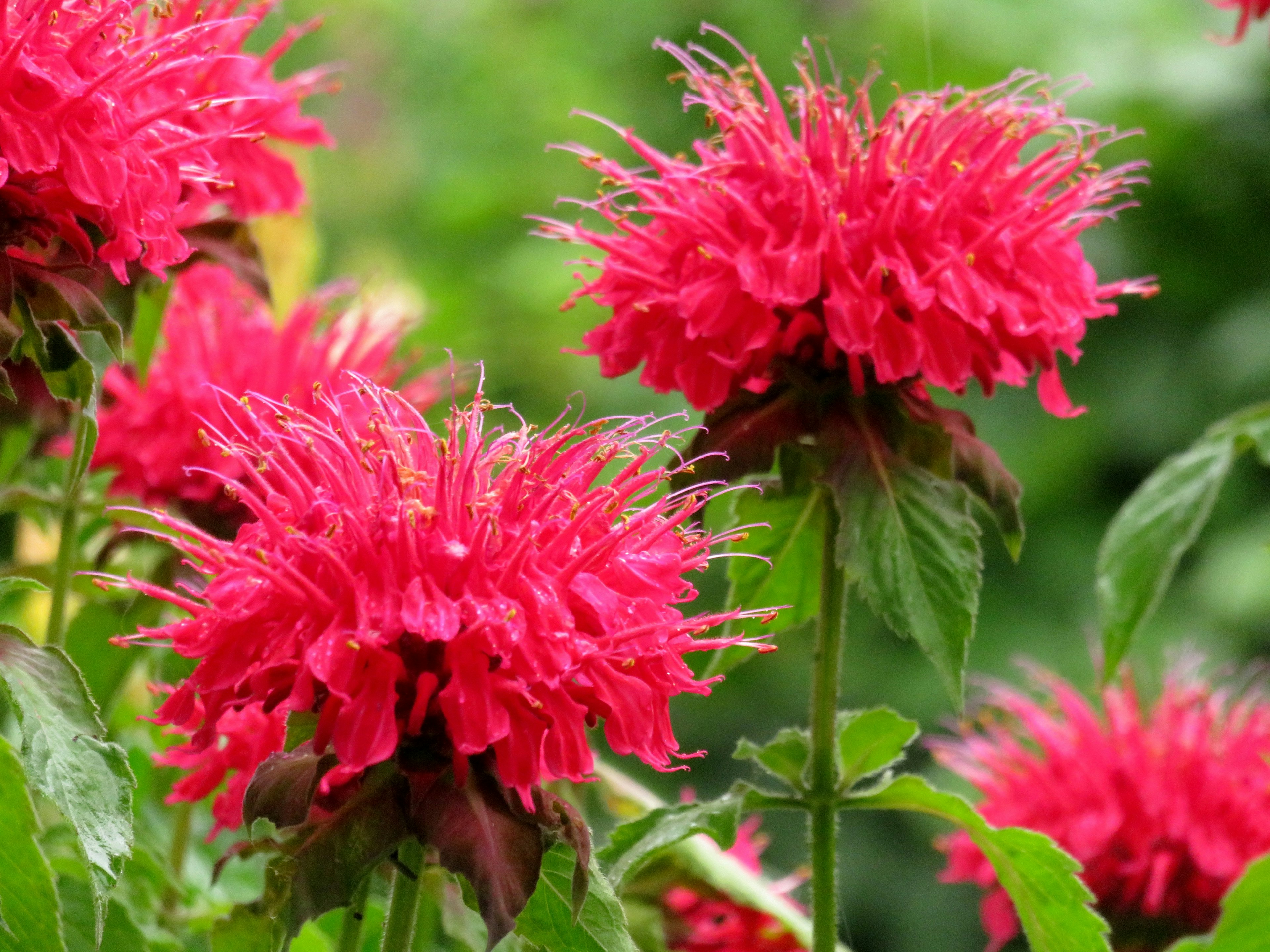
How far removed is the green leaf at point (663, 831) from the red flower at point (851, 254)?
182 millimetres

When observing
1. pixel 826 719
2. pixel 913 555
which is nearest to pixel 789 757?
pixel 826 719

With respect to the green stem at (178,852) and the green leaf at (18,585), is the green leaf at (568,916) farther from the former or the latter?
the green stem at (178,852)

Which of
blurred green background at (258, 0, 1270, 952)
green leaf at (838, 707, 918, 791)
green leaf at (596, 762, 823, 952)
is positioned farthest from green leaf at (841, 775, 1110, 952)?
blurred green background at (258, 0, 1270, 952)

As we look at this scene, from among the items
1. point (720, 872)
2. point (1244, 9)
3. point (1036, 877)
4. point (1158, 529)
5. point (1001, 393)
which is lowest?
point (1001, 393)

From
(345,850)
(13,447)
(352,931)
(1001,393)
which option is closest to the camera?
(345,850)

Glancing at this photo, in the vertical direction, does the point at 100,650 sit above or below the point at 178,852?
above

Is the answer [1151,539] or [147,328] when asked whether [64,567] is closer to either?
[147,328]

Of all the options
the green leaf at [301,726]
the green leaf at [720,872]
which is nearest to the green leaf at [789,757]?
the green leaf at [720,872]

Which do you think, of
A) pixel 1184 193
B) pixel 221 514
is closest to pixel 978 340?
pixel 221 514

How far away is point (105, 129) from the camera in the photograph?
59 centimetres

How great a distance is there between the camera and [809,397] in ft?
2.32

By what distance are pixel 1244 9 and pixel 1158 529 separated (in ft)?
0.97

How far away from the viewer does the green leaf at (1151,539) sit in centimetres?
83

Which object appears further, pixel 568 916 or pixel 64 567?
pixel 64 567
